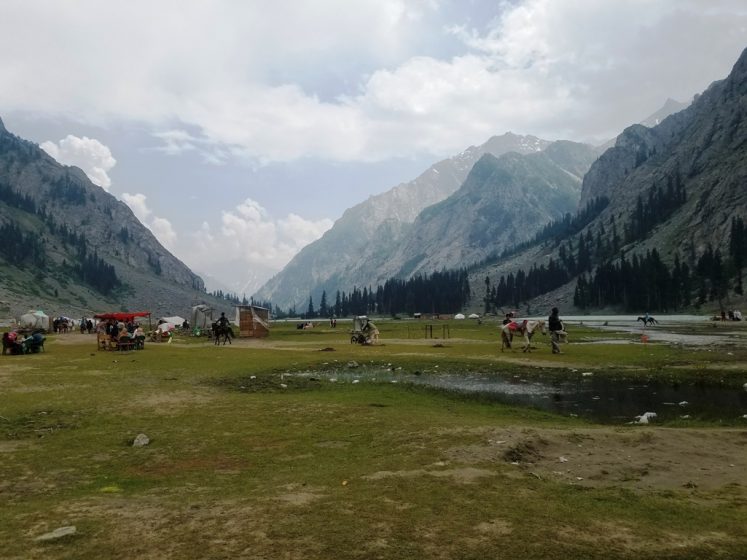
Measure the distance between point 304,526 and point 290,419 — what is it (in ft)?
30.2

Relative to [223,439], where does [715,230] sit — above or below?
above

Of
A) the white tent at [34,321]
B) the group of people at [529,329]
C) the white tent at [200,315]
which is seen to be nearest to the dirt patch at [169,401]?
the group of people at [529,329]

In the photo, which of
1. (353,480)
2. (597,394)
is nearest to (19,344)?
(353,480)

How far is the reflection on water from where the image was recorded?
18.8 m

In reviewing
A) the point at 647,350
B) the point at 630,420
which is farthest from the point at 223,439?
the point at 647,350

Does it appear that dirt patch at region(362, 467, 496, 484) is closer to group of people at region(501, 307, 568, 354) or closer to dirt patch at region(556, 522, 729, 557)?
dirt patch at region(556, 522, 729, 557)

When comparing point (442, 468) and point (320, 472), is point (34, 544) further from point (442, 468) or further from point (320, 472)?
point (442, 468)

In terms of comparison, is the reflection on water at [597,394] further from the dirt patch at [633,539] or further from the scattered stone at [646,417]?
the dirt patch at [633,539]

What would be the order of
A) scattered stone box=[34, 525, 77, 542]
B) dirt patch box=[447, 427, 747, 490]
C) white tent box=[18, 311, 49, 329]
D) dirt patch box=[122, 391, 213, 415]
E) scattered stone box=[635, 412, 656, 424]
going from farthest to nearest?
white tent box=[18, 311, 49, 329] → dirt patch box=[122, 391, 213, 415] → scattered stone box=[635, 412, 656, 424] → dirt patch box=[447, 427, 747, 490] → scattered stone box=[34, 525, 77, 542]

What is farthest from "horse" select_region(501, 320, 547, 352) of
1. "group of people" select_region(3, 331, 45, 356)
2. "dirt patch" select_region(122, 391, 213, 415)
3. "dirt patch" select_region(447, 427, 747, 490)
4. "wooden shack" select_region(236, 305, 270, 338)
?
"wooden shack" select_region(236, 305, 270, 338)

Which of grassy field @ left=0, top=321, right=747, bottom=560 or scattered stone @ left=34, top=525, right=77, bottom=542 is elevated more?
scattered stone @ left=34, top=525, right=77, bottom=542

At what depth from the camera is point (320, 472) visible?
11062mm

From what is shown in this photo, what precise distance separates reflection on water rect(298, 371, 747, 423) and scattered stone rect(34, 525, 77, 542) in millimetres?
15845

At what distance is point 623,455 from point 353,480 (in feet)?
21.8
